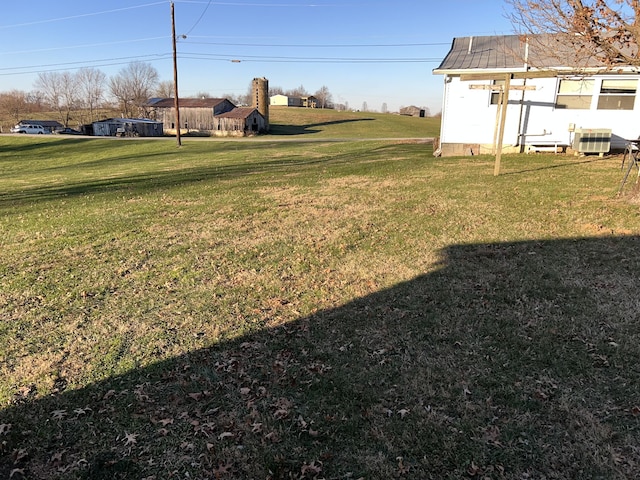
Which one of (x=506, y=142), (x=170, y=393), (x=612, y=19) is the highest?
(x=612, y=19)

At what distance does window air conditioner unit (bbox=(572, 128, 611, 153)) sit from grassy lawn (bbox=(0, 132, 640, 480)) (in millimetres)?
7023

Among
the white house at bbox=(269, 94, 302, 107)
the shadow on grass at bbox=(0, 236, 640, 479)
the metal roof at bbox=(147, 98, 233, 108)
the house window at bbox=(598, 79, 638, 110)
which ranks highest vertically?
the white house at bbox=(269, 94, 302, 107)

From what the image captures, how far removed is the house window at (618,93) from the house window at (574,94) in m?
0.39

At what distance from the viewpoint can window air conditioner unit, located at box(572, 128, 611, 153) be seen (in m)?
13.9

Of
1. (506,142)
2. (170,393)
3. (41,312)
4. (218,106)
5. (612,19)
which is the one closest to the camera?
(170,393)

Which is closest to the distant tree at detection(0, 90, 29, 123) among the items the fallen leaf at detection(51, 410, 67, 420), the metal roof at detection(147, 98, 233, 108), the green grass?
the metal roof at detection(147, 98, 233, 108)

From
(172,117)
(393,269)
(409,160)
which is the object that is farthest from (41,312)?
(172,117)

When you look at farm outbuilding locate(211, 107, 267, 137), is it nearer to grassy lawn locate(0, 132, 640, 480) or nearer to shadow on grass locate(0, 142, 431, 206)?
shadow on grass locate(0, 142, 431, 206)

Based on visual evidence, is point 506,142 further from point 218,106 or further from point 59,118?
point 59,118

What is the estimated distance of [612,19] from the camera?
6.57m

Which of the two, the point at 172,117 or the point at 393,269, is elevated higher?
the point at 172,117

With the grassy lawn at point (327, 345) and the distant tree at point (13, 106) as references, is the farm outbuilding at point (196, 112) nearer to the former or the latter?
the distant tree at point (13, 106)

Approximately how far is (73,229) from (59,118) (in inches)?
3410

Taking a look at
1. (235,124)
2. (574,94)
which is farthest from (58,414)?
(235,124)
